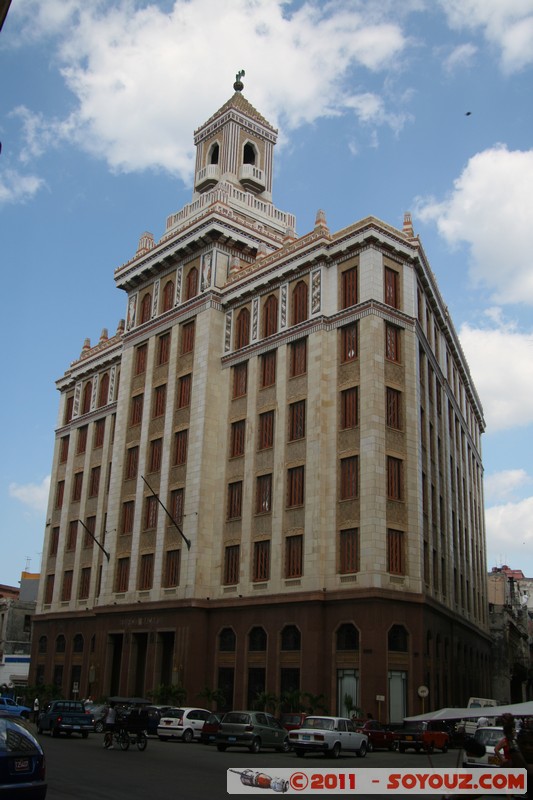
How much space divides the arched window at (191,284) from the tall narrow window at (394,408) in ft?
54.2

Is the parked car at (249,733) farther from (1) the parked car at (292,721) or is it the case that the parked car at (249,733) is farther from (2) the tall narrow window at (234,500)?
(2) the tall narrow window at (234,500)

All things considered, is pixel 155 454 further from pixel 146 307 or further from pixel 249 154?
pixel 249 154

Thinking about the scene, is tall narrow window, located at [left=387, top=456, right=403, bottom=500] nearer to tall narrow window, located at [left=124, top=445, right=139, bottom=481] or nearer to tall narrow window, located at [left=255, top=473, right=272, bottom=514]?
tall narrow window, located at [left=255, top=473, right=272, bottom=514]

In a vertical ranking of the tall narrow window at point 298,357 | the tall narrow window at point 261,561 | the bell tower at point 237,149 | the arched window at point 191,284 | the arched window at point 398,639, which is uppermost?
the bell tower at point 237,149

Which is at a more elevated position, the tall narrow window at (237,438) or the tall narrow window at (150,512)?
the tall narrow window at (237,438)

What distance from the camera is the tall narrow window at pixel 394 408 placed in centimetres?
4153

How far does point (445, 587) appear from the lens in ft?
152

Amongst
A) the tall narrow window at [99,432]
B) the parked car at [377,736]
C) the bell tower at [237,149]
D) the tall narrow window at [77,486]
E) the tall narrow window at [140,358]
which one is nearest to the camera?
the parked car at [377,736]

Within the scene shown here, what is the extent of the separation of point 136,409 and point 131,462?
376 cm

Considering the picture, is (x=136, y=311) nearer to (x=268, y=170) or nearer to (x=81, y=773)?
(x=268, y=170)

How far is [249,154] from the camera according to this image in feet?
208

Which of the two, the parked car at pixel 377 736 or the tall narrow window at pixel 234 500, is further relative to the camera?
the tall narrow window at pixel 234 500

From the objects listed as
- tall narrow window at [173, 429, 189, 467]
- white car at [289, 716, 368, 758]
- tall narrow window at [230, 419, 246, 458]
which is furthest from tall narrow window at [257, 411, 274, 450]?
white car at [289, 716, 368, 758]

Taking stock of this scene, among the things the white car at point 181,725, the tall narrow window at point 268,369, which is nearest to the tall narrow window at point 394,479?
the tall narrow window at point 268,369
